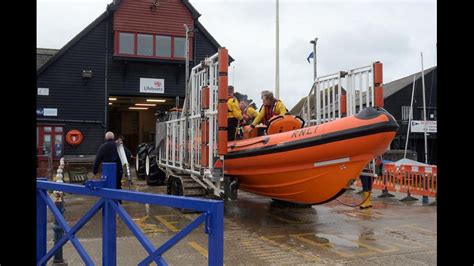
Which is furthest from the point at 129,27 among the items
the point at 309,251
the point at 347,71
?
the point at 309,251

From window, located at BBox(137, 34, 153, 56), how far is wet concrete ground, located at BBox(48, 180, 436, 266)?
35.0 ft

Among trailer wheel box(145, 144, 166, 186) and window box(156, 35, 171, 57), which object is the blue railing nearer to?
trailer wheel box(145, 144, 166, 186)

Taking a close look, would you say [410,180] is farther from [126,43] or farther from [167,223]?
[126,43]

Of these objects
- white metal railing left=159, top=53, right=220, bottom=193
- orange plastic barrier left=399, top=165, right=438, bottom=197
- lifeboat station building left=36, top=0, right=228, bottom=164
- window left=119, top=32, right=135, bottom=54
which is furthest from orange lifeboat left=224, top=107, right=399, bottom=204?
window left=119, top=32, right=135, bottom=54

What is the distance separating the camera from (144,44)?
1967 cm

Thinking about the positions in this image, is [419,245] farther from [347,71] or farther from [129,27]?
[129,27]

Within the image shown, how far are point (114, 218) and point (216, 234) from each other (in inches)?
53.8

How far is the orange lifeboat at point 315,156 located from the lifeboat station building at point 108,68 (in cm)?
1184

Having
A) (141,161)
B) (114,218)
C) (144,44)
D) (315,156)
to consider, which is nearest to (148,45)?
(144,44)

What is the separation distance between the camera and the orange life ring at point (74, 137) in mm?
19016

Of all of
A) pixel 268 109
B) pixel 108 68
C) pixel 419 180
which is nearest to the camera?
pixel 268 109

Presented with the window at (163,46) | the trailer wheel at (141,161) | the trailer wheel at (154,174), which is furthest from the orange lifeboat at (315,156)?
the window at (163,46)

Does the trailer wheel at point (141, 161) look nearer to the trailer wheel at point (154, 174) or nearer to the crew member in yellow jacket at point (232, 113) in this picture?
the trailer wheel at point (154, 174)
